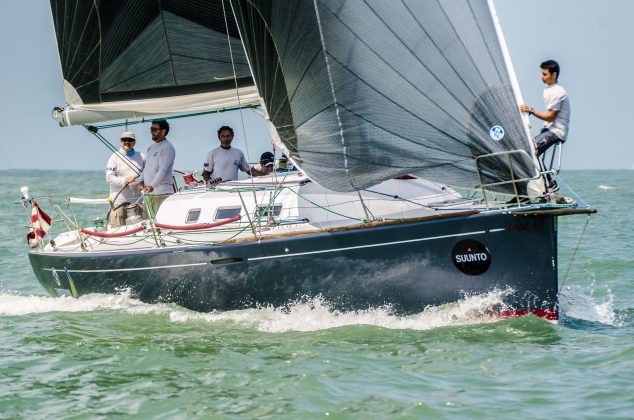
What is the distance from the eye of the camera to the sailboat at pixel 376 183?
8.66 metres

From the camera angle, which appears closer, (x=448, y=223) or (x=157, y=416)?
(x=157, y=416)

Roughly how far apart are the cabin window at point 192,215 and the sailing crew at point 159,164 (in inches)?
23.1

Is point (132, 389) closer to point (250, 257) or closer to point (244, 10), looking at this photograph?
point (250, 257)

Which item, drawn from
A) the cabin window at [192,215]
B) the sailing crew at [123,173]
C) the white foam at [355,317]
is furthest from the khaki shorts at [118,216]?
the white foam at [355,317]

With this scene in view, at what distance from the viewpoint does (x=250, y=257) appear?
9.52 m

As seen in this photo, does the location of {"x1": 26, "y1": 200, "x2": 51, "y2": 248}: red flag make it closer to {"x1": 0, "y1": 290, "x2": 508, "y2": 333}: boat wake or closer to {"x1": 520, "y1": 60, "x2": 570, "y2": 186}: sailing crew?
{"x1": 0, "y1": 290, "x2": 508, "y2": 333}: boat wake

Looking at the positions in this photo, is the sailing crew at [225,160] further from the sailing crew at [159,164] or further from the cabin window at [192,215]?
the cabin window at [192,215]

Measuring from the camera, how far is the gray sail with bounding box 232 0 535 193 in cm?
863

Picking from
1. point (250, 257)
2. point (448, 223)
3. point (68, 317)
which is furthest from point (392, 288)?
point (68, 317)

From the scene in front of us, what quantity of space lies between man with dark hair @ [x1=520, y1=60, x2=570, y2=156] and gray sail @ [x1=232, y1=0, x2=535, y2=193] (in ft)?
2.45

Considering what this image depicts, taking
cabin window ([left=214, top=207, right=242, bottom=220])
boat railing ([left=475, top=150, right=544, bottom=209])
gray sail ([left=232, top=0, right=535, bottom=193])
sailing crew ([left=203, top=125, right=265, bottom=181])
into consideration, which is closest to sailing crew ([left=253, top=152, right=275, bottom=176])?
sailing crew ([left=203, top=125, right=265, bottom=181])

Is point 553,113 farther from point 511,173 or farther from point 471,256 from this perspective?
point 471,256

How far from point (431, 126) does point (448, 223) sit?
89 centimetres

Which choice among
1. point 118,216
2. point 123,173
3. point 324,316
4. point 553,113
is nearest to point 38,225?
point 118,216
